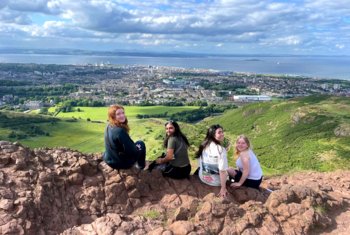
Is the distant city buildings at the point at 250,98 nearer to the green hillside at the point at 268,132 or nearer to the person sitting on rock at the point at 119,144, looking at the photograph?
the green hillside at the point at 268,132

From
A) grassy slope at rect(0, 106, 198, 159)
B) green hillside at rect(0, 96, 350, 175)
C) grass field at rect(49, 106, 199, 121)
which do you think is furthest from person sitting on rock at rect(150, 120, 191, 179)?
grass field at rect(49, 106, 199, 121)

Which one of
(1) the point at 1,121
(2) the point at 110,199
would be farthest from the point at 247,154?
(1) the point at 1,121

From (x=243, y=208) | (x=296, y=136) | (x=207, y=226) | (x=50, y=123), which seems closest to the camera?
(x=207, y=226)

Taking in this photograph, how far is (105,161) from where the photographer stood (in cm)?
1152

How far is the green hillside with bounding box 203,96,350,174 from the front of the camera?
66.4 m

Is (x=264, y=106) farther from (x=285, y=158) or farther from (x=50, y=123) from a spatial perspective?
(x=50, y=123)

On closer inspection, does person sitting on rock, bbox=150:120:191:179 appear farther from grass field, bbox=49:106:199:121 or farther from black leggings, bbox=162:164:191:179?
grass field, bbox=49:106:199:121

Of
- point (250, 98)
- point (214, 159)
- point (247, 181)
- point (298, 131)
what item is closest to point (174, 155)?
point (214, 159)

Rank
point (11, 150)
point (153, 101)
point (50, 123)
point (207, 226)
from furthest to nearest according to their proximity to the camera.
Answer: point (153, 101), point (50, 123), point (11, 150), point (207, 226)

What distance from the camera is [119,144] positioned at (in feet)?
35.6

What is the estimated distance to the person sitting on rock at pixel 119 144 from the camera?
10.7m

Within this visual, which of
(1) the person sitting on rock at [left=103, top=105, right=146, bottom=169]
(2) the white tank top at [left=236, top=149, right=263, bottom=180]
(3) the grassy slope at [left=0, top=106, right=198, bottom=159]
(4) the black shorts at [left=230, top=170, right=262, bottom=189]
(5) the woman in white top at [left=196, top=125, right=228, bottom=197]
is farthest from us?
(3) the grassy slope at [left=0, top=106, right=198, bottom=159]

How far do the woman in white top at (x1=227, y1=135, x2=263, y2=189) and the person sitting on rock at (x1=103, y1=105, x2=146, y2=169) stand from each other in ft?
9.18

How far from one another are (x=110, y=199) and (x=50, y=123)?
95.4 m
